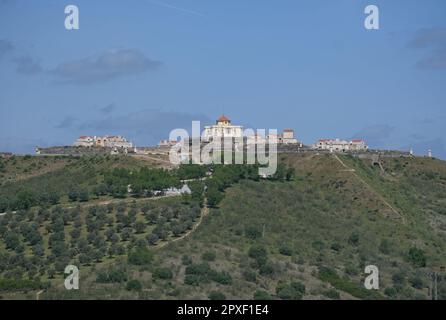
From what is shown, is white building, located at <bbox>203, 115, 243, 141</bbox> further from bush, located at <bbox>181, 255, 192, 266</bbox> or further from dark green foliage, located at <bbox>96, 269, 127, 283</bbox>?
dark green foliage, located at <bbox>96, 269, 127, 283</bbox>

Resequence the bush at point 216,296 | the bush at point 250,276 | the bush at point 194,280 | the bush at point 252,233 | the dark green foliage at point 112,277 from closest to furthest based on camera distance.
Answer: the bush at point 216,296, the dark green foliage at point 112,277, the bush at point 194,280, the bush at point 250,276, the bush at point 252,233

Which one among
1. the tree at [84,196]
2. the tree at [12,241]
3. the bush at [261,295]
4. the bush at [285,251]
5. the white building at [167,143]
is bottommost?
→ the bush at [261,295]

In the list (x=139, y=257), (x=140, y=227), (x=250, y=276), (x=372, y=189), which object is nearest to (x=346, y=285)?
(x=250, y=276)

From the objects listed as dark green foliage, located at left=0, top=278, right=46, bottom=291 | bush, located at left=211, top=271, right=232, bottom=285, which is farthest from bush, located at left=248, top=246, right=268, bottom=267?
dark green foliage, located at left=0, top=278, right=46, bottom=291

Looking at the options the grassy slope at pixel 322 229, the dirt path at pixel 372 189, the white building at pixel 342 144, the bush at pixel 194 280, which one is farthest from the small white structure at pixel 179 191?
the white building at pixel 342 144

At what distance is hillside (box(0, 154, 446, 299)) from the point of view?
6694 centimetres

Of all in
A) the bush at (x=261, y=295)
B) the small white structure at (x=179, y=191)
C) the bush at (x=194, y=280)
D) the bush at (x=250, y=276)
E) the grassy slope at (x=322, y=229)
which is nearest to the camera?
the bush at (x=261, y=295)

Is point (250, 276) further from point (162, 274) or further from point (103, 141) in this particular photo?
point (103, 141)

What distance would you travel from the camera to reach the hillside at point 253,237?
220ft

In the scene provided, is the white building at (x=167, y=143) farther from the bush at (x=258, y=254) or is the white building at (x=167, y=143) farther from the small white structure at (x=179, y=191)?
the bush at (x=258, y=254)
